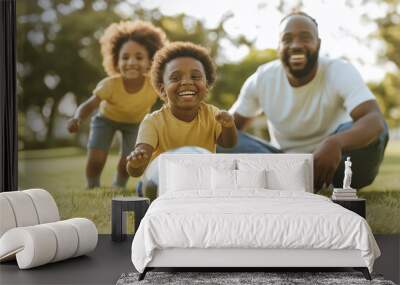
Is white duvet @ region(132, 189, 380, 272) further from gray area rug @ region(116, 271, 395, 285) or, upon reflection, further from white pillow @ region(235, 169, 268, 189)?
white pillow @ region(235, 169, 268, 189)

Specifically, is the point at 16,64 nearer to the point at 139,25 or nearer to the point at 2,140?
the point at 2,140

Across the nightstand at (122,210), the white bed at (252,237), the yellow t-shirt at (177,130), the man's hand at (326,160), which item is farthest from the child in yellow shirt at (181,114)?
the white bed at (252,237)

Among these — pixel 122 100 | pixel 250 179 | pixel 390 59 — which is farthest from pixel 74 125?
pixel 390 59

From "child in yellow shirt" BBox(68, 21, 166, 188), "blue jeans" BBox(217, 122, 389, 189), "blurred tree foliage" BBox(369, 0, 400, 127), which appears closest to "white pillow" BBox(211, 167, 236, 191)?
"blue jeans" BBox(217, 122, 389, 189)

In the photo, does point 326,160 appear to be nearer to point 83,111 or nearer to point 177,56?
point 177,56

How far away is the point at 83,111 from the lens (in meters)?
7.52

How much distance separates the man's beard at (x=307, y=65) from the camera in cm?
737

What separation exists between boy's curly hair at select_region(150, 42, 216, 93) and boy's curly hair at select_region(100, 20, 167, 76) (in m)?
0.11

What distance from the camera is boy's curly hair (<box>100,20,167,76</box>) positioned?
747 cm

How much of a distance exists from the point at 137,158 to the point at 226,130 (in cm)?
106

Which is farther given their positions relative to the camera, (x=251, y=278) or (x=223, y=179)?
(x=223, y=179)

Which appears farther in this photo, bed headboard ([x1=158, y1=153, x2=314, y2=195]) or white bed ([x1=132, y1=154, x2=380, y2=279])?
bed headboard ([x1=158, y1=153, x2=314, y2=195])

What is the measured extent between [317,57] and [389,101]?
0.96 m

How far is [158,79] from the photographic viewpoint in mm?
7438
